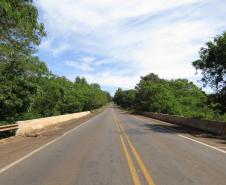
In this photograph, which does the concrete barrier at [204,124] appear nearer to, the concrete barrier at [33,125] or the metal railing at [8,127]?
the concrete barrier at [33,125]

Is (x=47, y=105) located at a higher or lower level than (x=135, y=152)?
higher

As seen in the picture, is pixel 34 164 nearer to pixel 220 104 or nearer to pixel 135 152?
pixel 135 152

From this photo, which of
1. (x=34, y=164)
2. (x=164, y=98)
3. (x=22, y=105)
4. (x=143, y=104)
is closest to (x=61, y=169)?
(x=34, y=164)

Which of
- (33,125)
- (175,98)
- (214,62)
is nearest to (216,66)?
(214,62)

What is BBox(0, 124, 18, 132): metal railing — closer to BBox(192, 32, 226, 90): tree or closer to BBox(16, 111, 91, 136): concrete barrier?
BBox(16, 111, 91, 136): concrete barrier

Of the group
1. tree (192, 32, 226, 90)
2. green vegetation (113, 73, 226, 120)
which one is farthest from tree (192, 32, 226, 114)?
green vegetation (113, 73, 226, 120)

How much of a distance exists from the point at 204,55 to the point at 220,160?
21115 mm

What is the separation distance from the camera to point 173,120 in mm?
46188

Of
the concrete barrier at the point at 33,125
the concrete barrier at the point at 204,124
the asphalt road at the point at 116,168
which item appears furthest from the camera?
the concrete barrier at the point at 204,124

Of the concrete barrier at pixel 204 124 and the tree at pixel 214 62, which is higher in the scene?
the tree at pixel 214 62

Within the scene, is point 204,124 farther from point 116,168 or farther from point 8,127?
point 116,168

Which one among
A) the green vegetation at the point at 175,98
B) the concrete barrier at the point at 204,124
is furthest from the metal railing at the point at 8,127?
the green vegetation at the point at 175,98

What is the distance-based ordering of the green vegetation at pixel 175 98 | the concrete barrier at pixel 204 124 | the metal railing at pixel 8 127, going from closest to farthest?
1. the metal railing at pixel 8 127
2. the concrete barrier at pixel 204 124
3. the green vegetation at pixel 175 98

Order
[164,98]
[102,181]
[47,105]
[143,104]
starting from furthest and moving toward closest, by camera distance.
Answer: [143,104] → [164,98] → [47,105] → [102,181]
